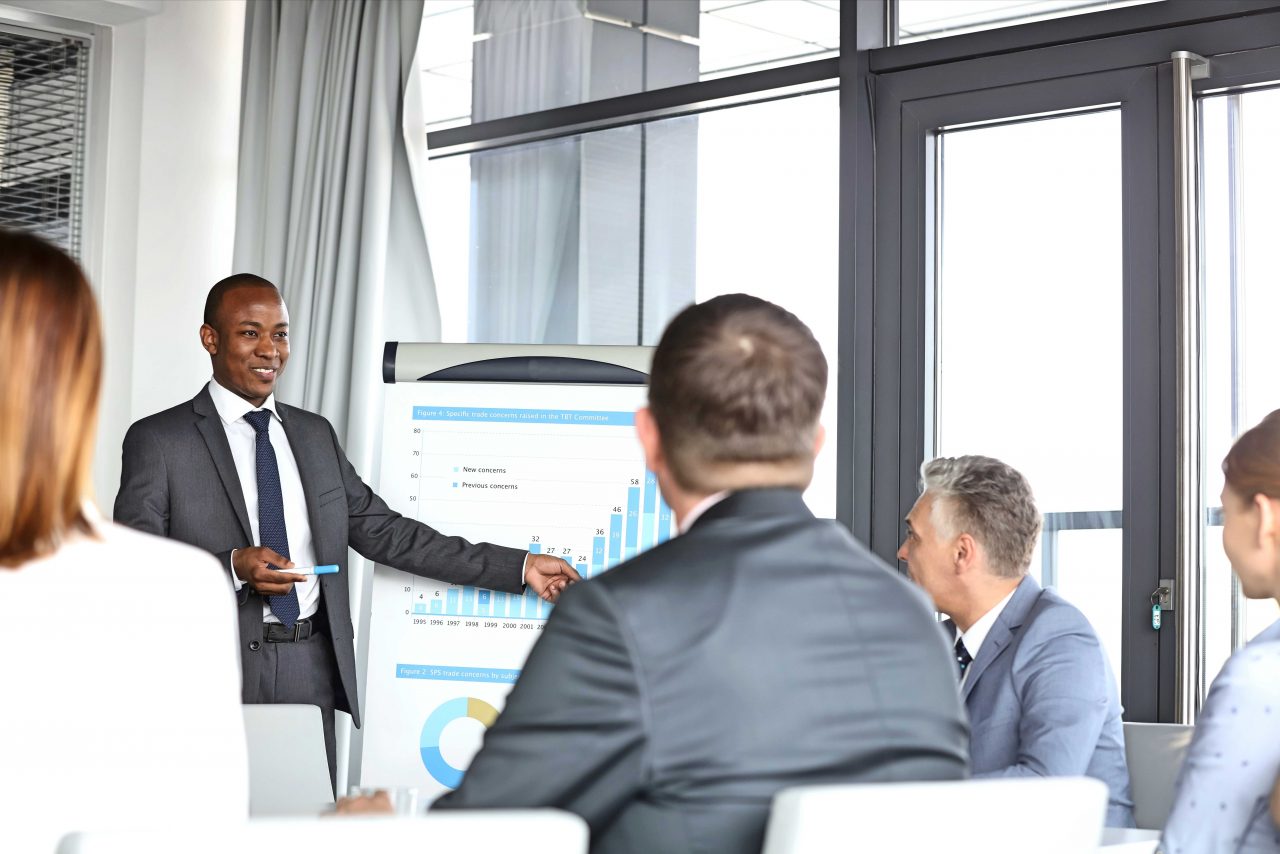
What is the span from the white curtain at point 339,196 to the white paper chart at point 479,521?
3.42 feet

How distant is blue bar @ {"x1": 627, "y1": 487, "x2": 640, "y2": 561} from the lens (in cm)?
360

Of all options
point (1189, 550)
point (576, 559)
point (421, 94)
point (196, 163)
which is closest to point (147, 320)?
point (196, 163)

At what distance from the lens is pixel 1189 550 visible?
139 inches

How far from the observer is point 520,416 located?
371 cm

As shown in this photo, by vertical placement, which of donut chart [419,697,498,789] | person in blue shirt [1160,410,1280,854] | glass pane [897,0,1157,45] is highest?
glass pane [897,0,1157,45]

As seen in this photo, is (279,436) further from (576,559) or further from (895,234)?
(895,234)

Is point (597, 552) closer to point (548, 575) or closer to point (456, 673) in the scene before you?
point (548, 575)

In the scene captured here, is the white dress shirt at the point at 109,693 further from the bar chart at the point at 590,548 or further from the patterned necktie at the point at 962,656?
the bar chart at the point at 590,548

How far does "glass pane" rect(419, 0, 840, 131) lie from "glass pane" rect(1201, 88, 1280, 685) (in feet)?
3.90

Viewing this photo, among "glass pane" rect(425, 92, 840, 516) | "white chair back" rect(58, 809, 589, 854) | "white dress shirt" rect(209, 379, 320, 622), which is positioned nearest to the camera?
"white chair back" rect(58, 809, 589, 854)

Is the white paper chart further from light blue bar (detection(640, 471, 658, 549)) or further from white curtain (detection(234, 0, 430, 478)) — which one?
white curtain (detection(234, 0, 430, 478))

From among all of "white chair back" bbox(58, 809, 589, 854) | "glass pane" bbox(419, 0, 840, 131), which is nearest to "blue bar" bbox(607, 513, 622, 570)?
"glass pane" bbox(419, 0, 840, 131)

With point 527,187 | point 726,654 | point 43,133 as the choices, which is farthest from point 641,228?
point 726,654

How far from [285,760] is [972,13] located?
2.70 metres
